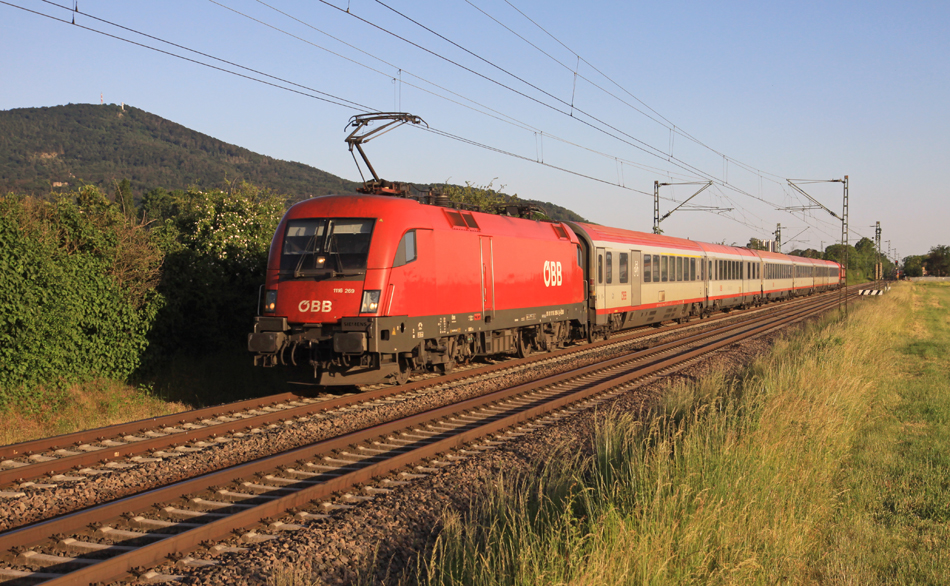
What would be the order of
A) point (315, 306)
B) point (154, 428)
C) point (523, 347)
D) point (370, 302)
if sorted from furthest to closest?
1. point (523, 347)
2. point (315, 306)
3. point (370, 302)
4. point (154, 428)

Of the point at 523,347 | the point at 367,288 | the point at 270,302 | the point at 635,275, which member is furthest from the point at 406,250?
the point at 635,275

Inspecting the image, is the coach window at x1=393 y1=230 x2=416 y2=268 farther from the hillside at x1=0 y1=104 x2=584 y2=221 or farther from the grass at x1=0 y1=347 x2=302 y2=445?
the hillside at x1=0 y1=104 x2=584 y2=221

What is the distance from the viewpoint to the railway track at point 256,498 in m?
4.86

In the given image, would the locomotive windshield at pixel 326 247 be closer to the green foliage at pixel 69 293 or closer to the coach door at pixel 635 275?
the green foliage at pixel 69 293

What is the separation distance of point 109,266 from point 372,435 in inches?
277

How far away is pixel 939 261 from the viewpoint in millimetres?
132750

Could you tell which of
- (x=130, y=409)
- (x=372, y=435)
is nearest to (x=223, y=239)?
(x=130, y=409)

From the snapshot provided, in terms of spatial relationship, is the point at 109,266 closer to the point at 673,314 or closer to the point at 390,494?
the point at 390,494

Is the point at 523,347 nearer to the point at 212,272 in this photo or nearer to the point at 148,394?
the point at 212,272

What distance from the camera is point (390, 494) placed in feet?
21.4

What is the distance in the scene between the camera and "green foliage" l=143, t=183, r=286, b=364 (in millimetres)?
13750

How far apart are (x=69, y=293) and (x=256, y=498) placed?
22.0 ft

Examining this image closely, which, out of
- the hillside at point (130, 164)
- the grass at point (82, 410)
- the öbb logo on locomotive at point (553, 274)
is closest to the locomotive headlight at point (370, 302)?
the grass at point (82, 410)

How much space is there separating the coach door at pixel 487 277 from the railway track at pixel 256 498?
10.4ft
